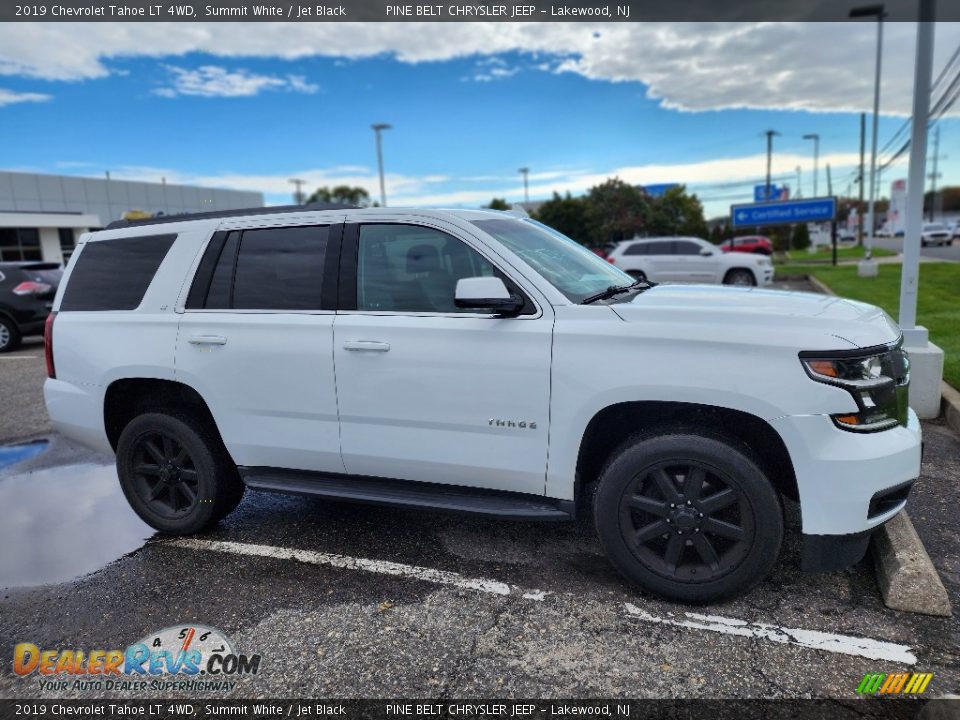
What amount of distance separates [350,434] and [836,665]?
247cm

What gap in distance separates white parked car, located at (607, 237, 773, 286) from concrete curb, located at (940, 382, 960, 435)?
11569 mm

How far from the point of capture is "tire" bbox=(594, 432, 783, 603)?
290 cm

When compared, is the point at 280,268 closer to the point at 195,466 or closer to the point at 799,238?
the point at 195,466

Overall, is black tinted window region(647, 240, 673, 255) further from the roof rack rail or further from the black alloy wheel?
the black alloy wheel

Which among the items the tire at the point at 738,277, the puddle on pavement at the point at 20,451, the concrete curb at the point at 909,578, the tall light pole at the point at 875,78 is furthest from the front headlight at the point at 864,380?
the tall light pole at the point at 875,78

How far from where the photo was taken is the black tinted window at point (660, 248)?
18.0 meters

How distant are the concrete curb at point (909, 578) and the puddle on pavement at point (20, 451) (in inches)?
259

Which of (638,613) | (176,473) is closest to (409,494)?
(638,613)

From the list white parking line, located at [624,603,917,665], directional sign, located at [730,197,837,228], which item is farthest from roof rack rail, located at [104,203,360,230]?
directional sign, located at [730,197,837,228]

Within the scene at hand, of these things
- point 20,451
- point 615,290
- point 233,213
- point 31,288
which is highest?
point 233,213

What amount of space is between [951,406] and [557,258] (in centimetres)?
409

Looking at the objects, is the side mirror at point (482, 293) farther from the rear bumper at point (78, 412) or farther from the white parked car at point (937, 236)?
the white parked car at point (937, 236)

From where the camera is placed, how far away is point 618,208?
45.8 m

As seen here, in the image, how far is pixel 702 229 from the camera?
51.7 m
